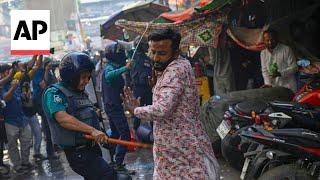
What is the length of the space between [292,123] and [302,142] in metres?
0.57

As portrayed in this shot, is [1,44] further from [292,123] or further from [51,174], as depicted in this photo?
[292,123]

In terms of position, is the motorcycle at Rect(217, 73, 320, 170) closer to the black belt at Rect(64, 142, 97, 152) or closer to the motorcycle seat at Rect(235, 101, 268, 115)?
the motorcycle seat at Rect(235, 101, 268, 115)

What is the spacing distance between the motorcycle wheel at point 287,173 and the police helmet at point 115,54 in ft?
9.60

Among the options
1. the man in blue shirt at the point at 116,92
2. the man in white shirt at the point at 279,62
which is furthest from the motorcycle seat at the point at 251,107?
the man in blue shirt at the point at 116,92

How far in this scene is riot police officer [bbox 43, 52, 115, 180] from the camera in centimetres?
360

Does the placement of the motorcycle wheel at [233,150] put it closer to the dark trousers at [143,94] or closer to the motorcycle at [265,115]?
the motorcycle at [265,115]

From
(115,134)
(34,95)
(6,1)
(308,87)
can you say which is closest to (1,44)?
(6,1)

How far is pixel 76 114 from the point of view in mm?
3670

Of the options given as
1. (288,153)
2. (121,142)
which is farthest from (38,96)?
(288,153)

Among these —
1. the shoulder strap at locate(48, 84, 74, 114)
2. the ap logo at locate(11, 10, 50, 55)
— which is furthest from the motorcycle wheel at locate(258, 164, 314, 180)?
the ap logo at locate(11, 10, 50, 55)

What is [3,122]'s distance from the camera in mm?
7043

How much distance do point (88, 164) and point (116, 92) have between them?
2641 mm

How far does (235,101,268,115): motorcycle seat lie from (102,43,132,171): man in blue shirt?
1.69 meters

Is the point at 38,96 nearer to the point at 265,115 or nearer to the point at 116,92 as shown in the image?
the point at 116,92
